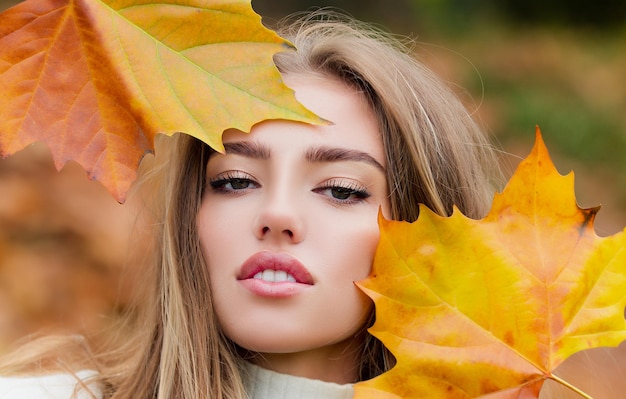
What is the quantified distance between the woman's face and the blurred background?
0.91m

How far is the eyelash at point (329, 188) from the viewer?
1497 mm

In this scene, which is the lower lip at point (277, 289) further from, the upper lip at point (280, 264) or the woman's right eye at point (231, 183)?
the woman's right eye at point (231, 183)

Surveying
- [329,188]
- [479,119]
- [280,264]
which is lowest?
[280,264]

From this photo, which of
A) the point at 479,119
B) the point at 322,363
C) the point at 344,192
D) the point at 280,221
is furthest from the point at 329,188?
the point at 479,119

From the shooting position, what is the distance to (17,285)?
2.97 m

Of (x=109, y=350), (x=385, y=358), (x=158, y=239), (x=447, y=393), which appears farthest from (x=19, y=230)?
(x=447, y=393)

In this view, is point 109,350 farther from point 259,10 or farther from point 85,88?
→ point 259,10

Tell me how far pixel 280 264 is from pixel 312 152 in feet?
0.66

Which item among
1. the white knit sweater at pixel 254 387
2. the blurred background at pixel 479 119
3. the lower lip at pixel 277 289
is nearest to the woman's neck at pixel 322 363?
the white knit sweater at pixel 254 387

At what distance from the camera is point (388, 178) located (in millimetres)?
1579

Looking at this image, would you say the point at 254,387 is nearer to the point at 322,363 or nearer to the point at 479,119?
the point at 322,363

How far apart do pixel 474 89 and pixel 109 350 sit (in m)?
3.87

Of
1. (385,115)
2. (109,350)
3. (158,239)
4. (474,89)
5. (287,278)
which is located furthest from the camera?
(474,89)

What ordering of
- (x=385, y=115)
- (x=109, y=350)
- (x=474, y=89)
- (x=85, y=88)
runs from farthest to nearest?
(x=474, y=89), (x=109, y=350), (x=385, y=115), (x=85, y=88)
